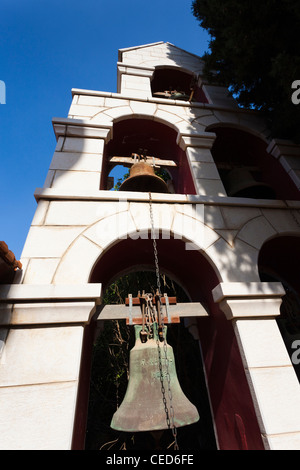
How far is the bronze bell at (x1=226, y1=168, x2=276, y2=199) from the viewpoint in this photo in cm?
423

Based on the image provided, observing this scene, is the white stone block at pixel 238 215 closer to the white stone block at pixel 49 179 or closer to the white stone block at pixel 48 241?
the white stone block at pixel 48 241

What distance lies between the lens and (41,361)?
2.04m

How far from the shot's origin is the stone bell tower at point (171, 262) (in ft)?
6.68

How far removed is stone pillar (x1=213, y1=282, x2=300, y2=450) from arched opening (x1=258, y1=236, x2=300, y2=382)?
1.24m

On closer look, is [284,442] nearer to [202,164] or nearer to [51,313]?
[51,313]

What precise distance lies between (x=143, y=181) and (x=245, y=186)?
1.88 meters

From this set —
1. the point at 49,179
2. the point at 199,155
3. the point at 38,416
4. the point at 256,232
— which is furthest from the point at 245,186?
the point at 38,416

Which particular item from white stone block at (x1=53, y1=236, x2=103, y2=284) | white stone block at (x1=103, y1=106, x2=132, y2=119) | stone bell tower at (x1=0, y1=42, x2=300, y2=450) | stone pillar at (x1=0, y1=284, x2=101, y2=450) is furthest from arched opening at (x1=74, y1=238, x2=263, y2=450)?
white stone block at (x1=103, y1=106, x2=132, y2=119)

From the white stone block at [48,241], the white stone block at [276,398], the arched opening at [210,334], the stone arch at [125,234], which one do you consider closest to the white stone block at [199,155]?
the stone arch at [125,234]

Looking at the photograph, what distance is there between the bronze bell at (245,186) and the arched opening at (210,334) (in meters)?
1.82

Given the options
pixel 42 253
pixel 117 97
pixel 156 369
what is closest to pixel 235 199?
pixel 156 369

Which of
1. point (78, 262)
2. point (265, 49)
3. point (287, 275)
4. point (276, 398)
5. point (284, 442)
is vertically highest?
point (265, 49)

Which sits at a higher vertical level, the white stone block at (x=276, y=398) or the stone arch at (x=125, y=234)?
the stone arch at (x=125, y=234)

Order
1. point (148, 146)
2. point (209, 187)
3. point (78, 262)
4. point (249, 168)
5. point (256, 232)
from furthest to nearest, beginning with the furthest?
point (148, 146)
point (249, 168)
point (209, 187)
point (256, 232)
point (78, 262)
